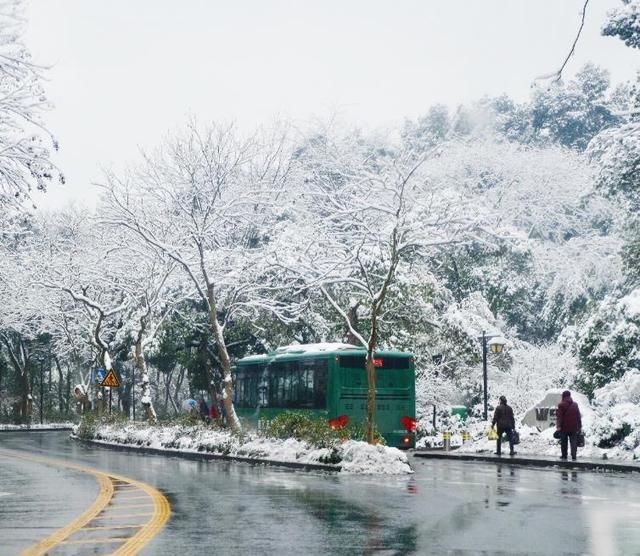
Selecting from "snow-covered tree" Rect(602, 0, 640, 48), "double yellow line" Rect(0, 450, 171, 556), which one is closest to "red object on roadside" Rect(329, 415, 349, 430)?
"double yellow line" Rect(0, 450, 171, 556)

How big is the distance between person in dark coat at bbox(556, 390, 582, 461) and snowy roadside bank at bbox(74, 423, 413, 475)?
188 inches

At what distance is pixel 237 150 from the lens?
42.8 metres

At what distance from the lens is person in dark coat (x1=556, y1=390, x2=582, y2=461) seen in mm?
28188

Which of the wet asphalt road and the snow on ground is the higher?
the snow on ground

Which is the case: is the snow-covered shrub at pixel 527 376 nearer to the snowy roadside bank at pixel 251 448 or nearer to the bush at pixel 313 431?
the snowy roadside bank at pixel 251 448

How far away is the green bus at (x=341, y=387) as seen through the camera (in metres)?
33.5

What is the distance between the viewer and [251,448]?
3114cm

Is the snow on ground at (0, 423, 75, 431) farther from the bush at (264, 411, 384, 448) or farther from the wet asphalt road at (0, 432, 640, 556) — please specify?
the wet asphalt road at (0, 432, 640, 556)

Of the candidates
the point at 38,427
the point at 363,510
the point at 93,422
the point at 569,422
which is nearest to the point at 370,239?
the point at 569,422

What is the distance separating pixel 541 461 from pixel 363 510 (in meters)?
13.3

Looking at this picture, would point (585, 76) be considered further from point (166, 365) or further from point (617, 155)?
point (617, 155)

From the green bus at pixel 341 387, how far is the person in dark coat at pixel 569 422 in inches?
265

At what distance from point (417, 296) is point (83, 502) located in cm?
2970

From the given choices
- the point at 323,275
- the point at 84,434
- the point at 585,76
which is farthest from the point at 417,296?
the point at 585,76
